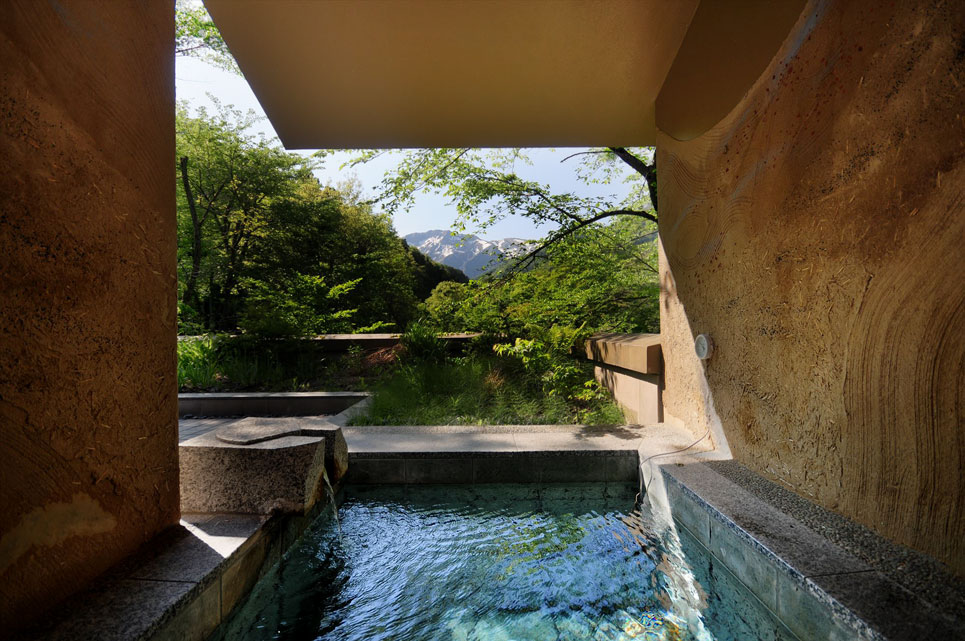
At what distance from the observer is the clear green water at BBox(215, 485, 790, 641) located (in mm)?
1954

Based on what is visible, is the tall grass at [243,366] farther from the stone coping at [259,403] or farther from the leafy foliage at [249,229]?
the leafy foliage at [249,229]

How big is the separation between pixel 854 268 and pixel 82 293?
3.28 meters

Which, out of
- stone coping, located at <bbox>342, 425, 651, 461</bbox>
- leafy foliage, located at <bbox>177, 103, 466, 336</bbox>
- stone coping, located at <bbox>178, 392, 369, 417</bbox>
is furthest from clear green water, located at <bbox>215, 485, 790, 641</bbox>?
leafy foliage, located at <bbox>177, 103, 466, 336</bbox>

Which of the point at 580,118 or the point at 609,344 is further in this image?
the point at 609,344

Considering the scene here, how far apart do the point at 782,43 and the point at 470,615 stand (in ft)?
12.0

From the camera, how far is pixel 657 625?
6.49 feet

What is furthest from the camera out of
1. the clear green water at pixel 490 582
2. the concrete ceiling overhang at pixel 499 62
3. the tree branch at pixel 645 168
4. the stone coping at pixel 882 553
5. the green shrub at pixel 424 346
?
the green shrub at pixel 424 346

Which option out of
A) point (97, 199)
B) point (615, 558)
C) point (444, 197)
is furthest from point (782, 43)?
point (444, 197)

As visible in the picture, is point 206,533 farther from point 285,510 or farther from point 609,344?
point 609,344

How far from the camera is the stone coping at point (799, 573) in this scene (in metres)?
1.36

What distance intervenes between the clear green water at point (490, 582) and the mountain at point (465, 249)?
464 cm

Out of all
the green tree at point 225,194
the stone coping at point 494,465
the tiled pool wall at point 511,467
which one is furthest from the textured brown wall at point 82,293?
the green tree at point 225,194

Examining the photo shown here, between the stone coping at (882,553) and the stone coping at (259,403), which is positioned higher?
the stone coping at (882,553)

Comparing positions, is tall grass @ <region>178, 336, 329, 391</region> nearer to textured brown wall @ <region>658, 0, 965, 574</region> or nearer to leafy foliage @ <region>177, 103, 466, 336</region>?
leafy foliage @ <region>177, 103, 466, 336</region>
